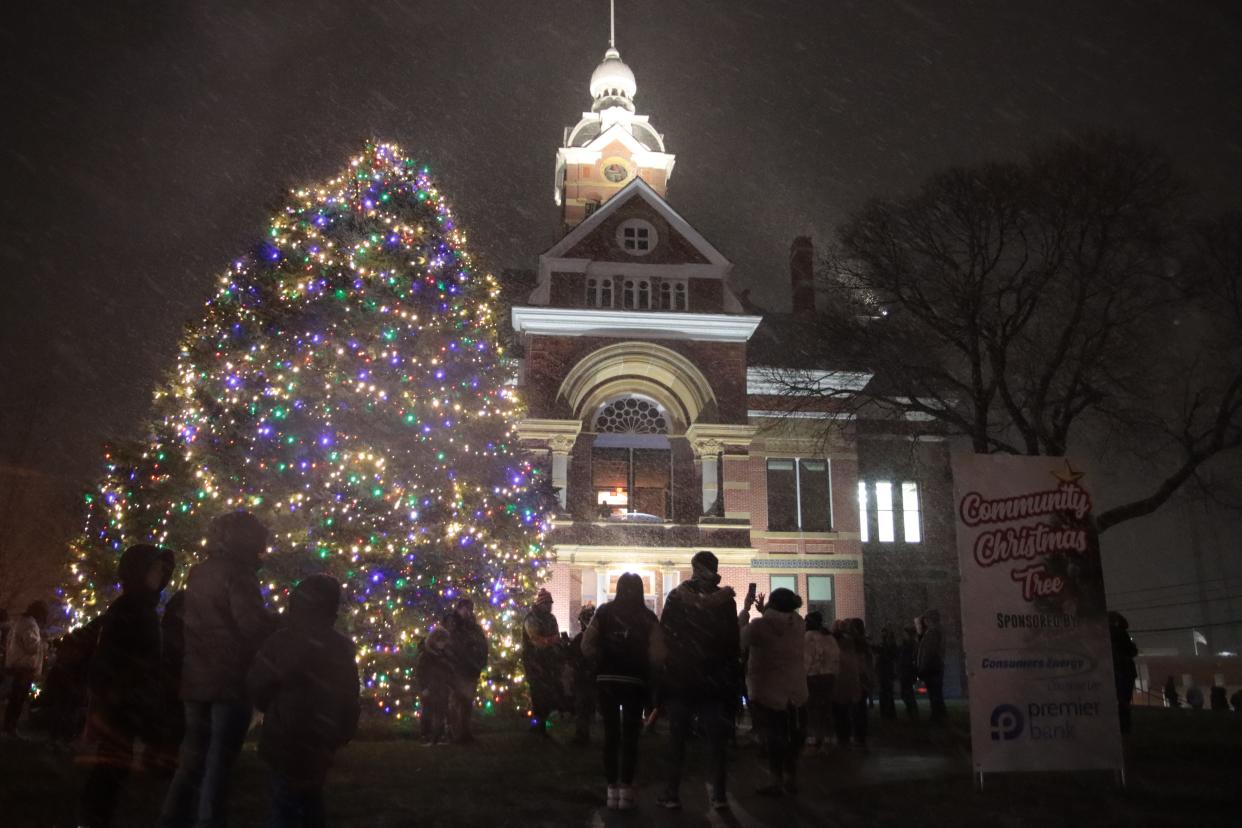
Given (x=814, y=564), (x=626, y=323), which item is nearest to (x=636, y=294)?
(x=626, y=323)

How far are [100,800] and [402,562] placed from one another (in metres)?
9.62

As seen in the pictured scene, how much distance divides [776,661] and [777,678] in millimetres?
169

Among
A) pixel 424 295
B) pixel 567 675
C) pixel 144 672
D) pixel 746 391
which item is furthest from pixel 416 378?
pixel 746 391

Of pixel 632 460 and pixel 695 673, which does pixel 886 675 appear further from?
pixel 632 460

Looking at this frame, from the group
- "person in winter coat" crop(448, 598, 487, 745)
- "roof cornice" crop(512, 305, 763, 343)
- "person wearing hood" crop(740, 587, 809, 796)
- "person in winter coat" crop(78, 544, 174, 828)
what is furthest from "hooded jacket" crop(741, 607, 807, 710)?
"roof cornice" crop(512, 305, 763, 343)

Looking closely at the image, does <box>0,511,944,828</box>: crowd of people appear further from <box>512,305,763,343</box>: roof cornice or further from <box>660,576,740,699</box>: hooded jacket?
<box>512,305,763,343</box>: roof cornice

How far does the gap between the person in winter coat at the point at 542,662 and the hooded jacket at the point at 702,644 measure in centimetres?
600

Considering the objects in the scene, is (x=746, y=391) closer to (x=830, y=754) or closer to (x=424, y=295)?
(x=424, y=295)

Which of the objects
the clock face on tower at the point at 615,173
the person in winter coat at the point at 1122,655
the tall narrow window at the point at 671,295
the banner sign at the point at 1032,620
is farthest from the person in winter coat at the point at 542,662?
the clock face on tower at the point at 615,173

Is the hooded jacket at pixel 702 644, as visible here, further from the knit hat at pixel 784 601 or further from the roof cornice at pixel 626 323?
the roof cornice at pixel 626 323

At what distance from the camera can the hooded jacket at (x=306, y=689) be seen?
4852mm

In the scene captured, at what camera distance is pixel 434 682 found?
13.3 metres

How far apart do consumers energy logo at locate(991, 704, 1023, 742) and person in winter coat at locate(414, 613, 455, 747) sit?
7191 millimetres

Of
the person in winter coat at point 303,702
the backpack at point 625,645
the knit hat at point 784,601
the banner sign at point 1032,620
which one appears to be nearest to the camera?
the person in winter coat at point 303,702
